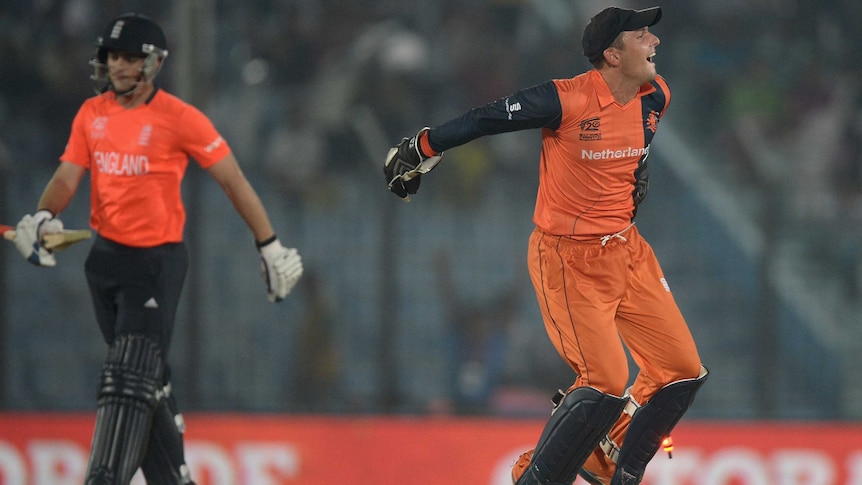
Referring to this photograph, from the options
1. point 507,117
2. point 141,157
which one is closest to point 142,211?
point 141,157

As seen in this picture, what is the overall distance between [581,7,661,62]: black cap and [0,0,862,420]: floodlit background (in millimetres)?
3103

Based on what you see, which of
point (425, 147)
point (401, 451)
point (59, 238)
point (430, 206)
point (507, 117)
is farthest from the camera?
point (430, 206)

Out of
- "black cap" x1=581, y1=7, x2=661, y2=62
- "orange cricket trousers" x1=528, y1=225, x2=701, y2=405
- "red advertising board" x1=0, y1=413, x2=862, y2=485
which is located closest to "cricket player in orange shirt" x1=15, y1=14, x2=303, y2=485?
"orange cricket trousers" x1=528, y1=225, x2=701, y2=405

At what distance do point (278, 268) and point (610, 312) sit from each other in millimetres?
1278

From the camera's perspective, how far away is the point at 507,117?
4391mm

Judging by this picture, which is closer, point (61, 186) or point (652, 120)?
point (652, 120)

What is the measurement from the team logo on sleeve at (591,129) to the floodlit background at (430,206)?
9.83 feet

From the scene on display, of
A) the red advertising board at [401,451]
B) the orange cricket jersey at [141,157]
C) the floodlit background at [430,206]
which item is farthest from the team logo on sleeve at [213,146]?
the floodlit background at [430,206]

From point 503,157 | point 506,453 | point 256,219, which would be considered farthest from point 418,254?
point 256,219

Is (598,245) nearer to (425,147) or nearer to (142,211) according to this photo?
(425,147)

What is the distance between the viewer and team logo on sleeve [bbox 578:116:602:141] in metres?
4.48

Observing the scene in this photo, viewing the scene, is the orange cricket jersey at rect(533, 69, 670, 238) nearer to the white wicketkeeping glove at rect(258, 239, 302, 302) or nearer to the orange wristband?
the orange wristband

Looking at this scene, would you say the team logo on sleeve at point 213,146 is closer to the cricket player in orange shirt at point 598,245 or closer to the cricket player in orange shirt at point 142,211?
the cricket player in orange shirt at point 142,211

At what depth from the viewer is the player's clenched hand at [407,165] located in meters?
4.51
